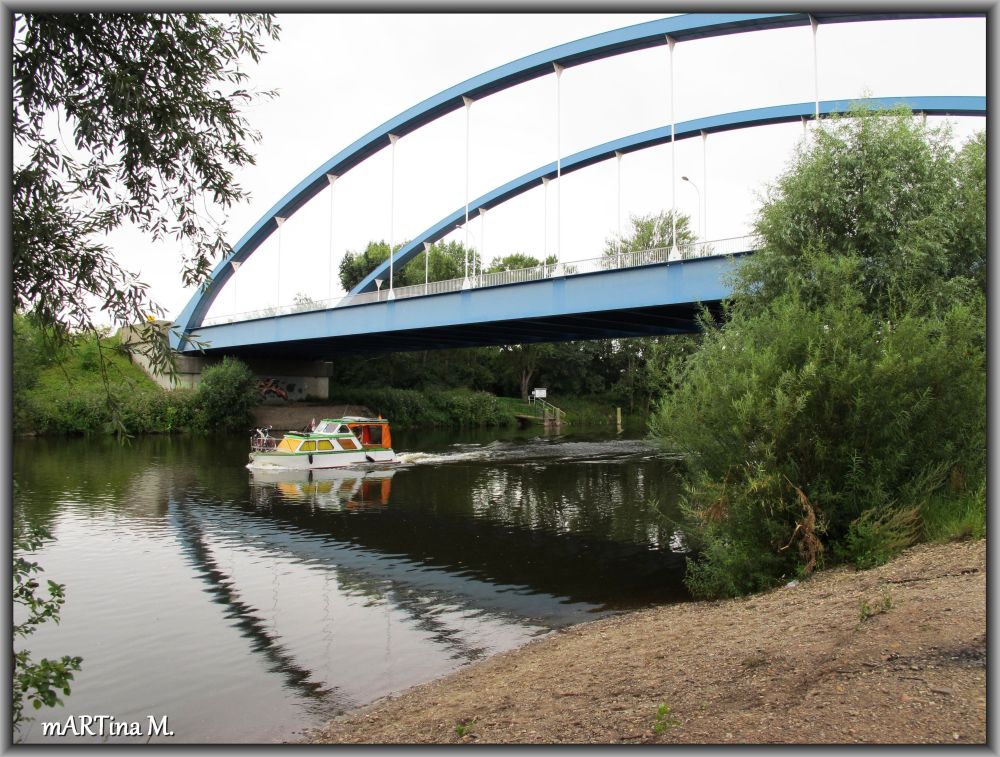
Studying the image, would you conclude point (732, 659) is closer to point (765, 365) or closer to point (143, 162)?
point (765, 365)

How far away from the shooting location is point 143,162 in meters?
5.37

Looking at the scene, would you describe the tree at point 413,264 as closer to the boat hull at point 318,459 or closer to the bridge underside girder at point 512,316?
the bridge underside girder at point 512,316

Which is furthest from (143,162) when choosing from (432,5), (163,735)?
(163,735)

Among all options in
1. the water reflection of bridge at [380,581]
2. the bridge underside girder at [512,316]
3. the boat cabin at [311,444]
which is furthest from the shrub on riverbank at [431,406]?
the water reflection of bridge at [380,581]

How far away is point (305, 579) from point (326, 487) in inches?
443

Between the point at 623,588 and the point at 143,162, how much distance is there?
27.1ft

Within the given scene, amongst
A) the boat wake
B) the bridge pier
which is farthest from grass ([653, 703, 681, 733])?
the bridge pier

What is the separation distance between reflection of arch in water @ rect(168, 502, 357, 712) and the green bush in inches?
1173

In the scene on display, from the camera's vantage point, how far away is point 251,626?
30.5 feet

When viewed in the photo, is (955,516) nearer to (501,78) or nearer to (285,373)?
(501,78)

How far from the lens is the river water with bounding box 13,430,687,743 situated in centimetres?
739

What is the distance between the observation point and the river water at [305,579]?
7.39 metres

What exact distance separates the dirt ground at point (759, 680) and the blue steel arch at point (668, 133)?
14.9 meters

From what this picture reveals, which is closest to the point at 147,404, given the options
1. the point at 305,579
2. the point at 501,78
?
the point at 501,78
